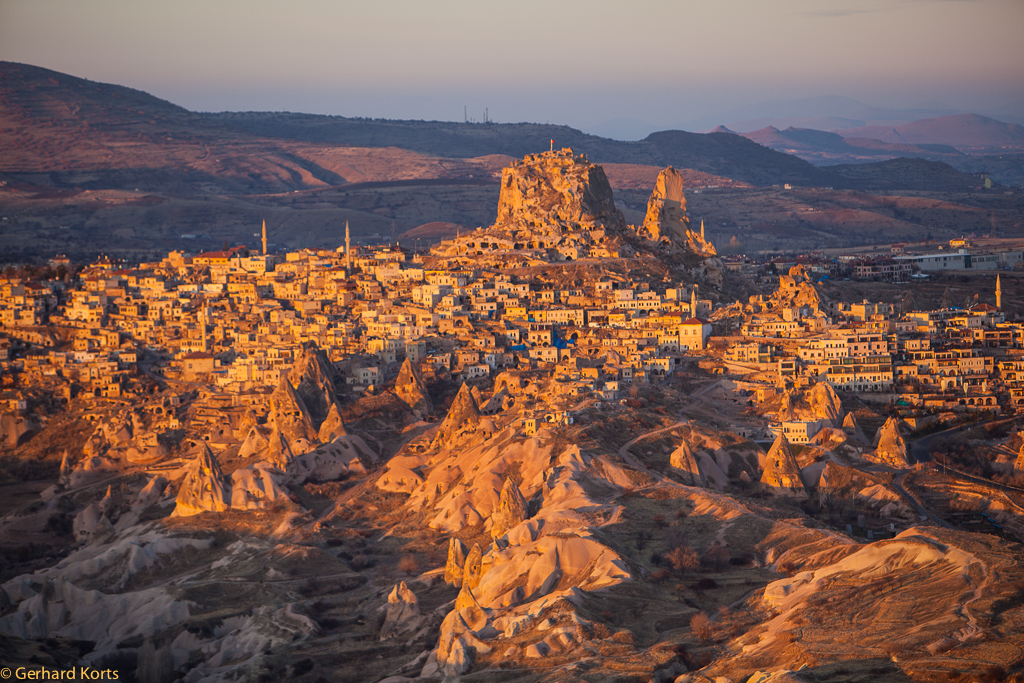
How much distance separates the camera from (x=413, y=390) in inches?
2501

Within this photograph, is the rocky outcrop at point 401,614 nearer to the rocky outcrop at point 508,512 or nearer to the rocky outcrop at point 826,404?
the rocky outcrop at point 508,512

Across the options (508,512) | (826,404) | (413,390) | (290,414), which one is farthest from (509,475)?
(413,390)

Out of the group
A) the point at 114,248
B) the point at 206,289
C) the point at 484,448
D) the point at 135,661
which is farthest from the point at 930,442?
the point at 114,248

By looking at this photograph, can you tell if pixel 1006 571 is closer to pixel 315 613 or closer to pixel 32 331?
pixel 315 613

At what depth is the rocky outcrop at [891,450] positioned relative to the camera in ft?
167

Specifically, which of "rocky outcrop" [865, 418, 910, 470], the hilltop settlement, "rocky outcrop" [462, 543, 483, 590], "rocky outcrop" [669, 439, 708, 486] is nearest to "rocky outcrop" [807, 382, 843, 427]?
the hilltop settlement

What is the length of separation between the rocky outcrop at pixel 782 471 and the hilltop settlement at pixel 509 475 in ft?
0.33

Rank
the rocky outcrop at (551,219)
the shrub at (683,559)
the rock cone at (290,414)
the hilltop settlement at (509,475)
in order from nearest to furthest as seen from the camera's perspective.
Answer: the hilltop settlement at (509,475) → the shrub at (683,559) → the rock cone at (290,414) → the rocky outcrop at (551,219)

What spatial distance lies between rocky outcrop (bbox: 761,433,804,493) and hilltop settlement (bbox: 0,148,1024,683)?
10 centimetres

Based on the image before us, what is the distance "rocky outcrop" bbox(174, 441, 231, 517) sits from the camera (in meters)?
50.4

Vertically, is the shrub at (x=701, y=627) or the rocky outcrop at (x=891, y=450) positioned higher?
the rocky outcrop at (x=891, y=450)

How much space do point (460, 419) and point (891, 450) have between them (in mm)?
16572

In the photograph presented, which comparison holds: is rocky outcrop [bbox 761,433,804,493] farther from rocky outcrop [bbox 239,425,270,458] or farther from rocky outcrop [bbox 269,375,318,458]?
rocky outcrop [bbox 239,425,270,458]

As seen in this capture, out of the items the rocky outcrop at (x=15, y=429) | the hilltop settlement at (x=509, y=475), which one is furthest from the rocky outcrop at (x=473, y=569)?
the rocky outcrop at (x=15, y=429)
